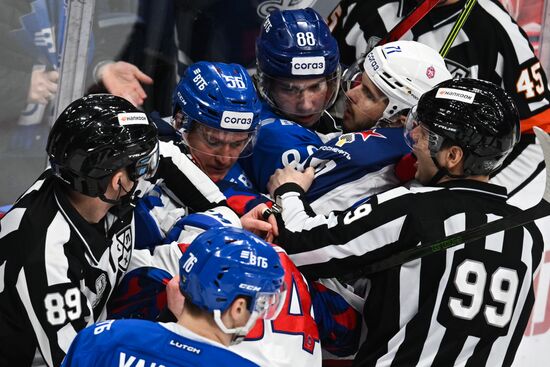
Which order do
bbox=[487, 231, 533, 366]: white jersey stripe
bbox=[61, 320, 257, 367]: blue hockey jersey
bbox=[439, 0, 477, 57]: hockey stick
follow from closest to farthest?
bbox=[61, 320, 257, 367]: blue hockey jersey < bbox=[487, 231, 533, 366]: white jersey stripe < bbox=[439, 0, 477, 57]: hockey stick

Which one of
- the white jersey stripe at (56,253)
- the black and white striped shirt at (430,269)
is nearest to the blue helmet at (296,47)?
the black and white striped shirt at (430,269)

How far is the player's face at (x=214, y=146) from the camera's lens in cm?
289

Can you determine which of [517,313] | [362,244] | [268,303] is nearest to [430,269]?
[362,244]

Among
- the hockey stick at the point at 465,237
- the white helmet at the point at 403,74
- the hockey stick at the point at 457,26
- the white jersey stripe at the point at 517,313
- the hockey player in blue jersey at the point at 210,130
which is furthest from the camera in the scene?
the hockey stick at the point at 457,26

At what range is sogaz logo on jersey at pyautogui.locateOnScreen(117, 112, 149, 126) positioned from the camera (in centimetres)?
244

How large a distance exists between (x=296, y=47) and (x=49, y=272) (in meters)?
1.08

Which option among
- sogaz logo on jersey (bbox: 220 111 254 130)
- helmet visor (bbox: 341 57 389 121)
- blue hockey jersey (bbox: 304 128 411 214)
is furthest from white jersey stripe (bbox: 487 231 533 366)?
sogaz logo on jersey (bbox: 220 111 254 130)

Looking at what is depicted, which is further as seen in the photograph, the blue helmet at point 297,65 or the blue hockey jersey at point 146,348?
the blue helmet at point 297,65

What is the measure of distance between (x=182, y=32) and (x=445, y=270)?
5.46ft

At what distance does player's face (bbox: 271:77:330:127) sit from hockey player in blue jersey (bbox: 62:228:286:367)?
1.00 metres

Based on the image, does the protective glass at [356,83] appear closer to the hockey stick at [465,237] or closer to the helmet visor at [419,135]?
the helmet visor at [419,135]

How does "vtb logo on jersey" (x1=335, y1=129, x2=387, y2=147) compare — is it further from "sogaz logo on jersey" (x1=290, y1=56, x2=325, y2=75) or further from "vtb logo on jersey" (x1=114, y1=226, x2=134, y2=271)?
"vtb logo on jersey" (x1=114, y1=226, x2=134, y2=271)

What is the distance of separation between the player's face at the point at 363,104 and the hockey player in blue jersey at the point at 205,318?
98 centimetres

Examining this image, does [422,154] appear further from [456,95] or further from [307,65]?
[307,65]
